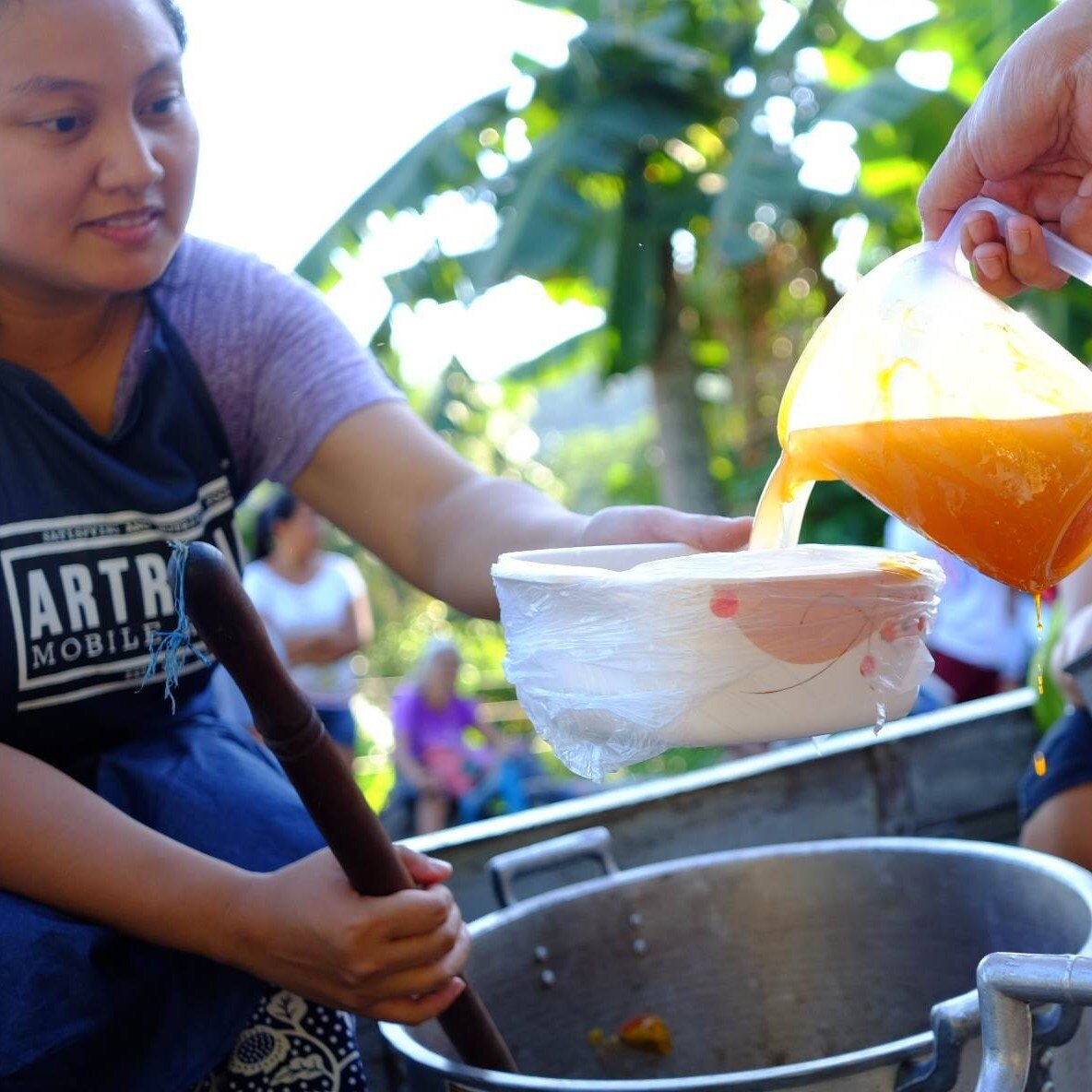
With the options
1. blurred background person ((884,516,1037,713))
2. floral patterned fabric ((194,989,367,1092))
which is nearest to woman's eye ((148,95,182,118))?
floral patterned fabric ((194,989,367,1092))

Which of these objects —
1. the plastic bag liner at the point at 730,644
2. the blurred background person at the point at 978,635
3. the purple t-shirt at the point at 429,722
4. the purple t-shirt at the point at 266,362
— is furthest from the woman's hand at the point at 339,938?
the purple t-shirt at the point at 429,722

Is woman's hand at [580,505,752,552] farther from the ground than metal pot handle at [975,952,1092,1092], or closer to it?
farther from the ground

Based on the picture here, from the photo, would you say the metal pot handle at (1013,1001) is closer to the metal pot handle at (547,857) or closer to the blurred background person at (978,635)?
the metal pot handle at (547,857)

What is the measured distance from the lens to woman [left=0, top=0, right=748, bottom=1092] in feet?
3.85

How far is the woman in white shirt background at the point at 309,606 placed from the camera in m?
4.89

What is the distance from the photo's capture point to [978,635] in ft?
14.5

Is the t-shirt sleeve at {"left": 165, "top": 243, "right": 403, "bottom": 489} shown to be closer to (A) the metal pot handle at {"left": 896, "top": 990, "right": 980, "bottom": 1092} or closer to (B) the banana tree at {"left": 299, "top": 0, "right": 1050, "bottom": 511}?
(A) the metal pot handle at {"left": 896, "top": 990, "right": 980, "bottom": 1092}

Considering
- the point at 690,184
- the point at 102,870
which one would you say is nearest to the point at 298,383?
the point at 102,870

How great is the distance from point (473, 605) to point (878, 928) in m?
0.70

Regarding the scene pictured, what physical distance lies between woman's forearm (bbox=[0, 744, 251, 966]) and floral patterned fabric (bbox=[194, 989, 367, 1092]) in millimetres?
111

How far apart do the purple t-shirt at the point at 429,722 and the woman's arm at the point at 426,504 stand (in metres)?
3.90

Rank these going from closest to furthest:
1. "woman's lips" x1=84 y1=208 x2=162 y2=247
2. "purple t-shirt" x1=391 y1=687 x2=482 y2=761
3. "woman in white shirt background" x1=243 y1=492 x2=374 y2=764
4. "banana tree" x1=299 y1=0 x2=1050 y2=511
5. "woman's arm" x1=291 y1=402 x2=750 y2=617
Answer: "woman's lips" x1=84 y1=208 x2=162 y2=247 → "woman's arm" x1=291 y1=402 x2=750 y2=617 → "woman in white shirt background" x1=243 y1=492 x2=374 y2=764 → "purple t-shirt" x1=391 y1=687 x2=482 y2=761 → "banana tree" x1=299 y1=0 x2=1050 y2=511

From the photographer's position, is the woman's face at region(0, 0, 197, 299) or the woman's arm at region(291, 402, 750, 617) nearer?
the woman's face at region(0, 0, 197, 299)

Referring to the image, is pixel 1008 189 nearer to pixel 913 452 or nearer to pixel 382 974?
pixel 913 452
